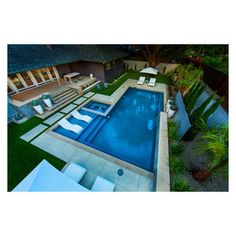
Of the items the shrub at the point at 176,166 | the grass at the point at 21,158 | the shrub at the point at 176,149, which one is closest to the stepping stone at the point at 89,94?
the grass at the point at 21,158

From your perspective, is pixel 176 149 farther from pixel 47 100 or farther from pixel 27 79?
pixel 27 79

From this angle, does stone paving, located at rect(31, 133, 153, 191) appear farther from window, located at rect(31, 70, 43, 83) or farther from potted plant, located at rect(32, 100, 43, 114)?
window, located at rect(31, 70, 43, 83)

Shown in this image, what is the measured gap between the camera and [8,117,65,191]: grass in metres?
5.56

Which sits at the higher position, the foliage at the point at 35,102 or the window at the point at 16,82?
the window at the point at 16,82

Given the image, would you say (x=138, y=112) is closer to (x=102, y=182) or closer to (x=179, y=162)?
(x=179, y=162)

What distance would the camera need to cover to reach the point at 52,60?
1105 cm

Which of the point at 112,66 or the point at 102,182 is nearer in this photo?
the point at 102,182

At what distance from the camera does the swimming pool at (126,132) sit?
7.34m

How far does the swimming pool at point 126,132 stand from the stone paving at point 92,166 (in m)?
1.01

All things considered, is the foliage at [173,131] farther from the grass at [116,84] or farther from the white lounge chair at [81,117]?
the grass at [116,84]

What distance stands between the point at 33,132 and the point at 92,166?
212 inches

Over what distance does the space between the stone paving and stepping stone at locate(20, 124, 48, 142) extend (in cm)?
52
